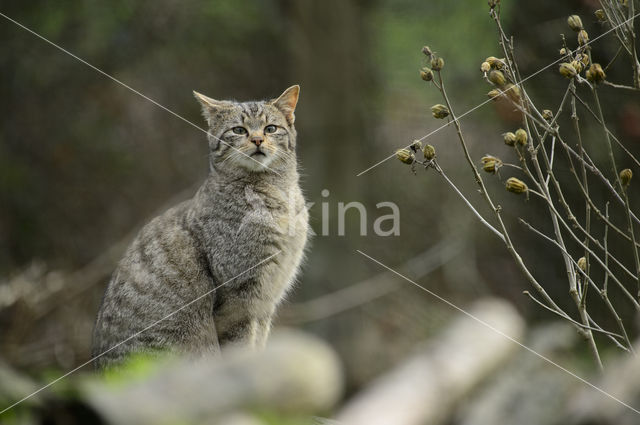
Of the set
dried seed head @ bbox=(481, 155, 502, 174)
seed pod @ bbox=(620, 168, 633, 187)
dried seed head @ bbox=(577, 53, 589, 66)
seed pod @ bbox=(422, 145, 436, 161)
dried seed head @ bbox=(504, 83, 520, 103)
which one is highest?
dried seed head @ bbox=(577, 53, 589, 66)

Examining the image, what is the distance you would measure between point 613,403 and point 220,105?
7.86 ft

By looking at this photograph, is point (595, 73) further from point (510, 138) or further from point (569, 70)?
point (510, 138)

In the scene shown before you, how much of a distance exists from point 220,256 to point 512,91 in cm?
168

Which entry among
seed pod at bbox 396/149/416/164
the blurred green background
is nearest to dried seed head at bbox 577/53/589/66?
seed pod at bbox 396/149/416/164

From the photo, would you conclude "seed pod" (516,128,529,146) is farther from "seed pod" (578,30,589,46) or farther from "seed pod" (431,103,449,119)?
"seed pod" (578,30,589,46)

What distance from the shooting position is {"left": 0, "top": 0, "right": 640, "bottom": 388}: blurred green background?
9453mm

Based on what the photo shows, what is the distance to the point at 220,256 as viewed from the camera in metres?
3.96

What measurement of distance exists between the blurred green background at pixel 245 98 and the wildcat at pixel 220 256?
4839mm

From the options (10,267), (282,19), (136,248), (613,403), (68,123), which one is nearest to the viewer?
(613,403)

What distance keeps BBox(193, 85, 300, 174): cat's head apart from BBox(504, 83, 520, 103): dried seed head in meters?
1.06

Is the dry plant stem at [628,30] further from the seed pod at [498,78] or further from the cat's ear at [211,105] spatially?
the cat's ear at [211,105]

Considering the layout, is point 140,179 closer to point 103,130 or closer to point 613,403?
point 103,130

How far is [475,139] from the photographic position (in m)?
10.8

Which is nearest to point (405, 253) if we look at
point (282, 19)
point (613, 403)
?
point (282, 19)
